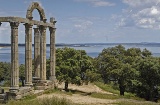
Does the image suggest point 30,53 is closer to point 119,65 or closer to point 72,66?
point 72,66

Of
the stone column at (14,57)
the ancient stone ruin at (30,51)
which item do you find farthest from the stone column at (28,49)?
the stone column at (14,57)

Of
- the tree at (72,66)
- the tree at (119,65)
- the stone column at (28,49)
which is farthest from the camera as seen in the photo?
the tree at (72,66)

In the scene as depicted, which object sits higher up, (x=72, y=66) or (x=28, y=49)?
(x=28, y=49)

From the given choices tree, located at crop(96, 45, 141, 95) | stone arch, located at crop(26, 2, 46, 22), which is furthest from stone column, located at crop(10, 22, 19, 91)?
tree, located at crop(96, 45, 141, 95)

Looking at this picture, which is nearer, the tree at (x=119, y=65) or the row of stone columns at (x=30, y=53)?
the row of stone columns at (x=30, y=53)

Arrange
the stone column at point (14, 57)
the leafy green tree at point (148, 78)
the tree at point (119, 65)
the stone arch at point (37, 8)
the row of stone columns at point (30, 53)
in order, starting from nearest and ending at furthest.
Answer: the stone column at point (14, 57) → the row of stone columns at point (30, 53) → the stone arch at point (37, 8) → the leafy green tree at point (148, 78) → the tree at point (119, 65)

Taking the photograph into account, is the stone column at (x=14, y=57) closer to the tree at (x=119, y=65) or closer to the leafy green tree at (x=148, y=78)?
the leafy green tree at (x=148, y=78)

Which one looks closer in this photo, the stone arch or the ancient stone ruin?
the ancient stone ruin

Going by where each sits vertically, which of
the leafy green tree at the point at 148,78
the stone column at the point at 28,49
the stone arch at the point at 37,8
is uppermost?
the stone arch at the point at 37,8

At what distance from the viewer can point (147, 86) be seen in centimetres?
3847

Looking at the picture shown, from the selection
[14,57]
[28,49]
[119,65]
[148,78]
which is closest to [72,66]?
[119,65]

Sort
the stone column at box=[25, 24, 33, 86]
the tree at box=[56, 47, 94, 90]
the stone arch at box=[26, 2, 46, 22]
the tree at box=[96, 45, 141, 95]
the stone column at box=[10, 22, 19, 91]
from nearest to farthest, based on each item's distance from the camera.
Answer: the stone column at box=[10, 22, 19, 91] < the stone arch at box=[26, 2, 46, 22] < the stone column at box=[25, 24, 33, 86] < the tree at box=[96, 45, 141, 95] < the tree at box=[56, 47, 94, 90]

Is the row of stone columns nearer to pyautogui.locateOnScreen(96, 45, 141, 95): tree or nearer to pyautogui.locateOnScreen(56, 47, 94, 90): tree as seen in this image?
pyautogui.locateOnScreen(56, 47, 94, 90): tree

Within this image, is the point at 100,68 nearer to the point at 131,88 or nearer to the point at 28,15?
the point at 131,88
